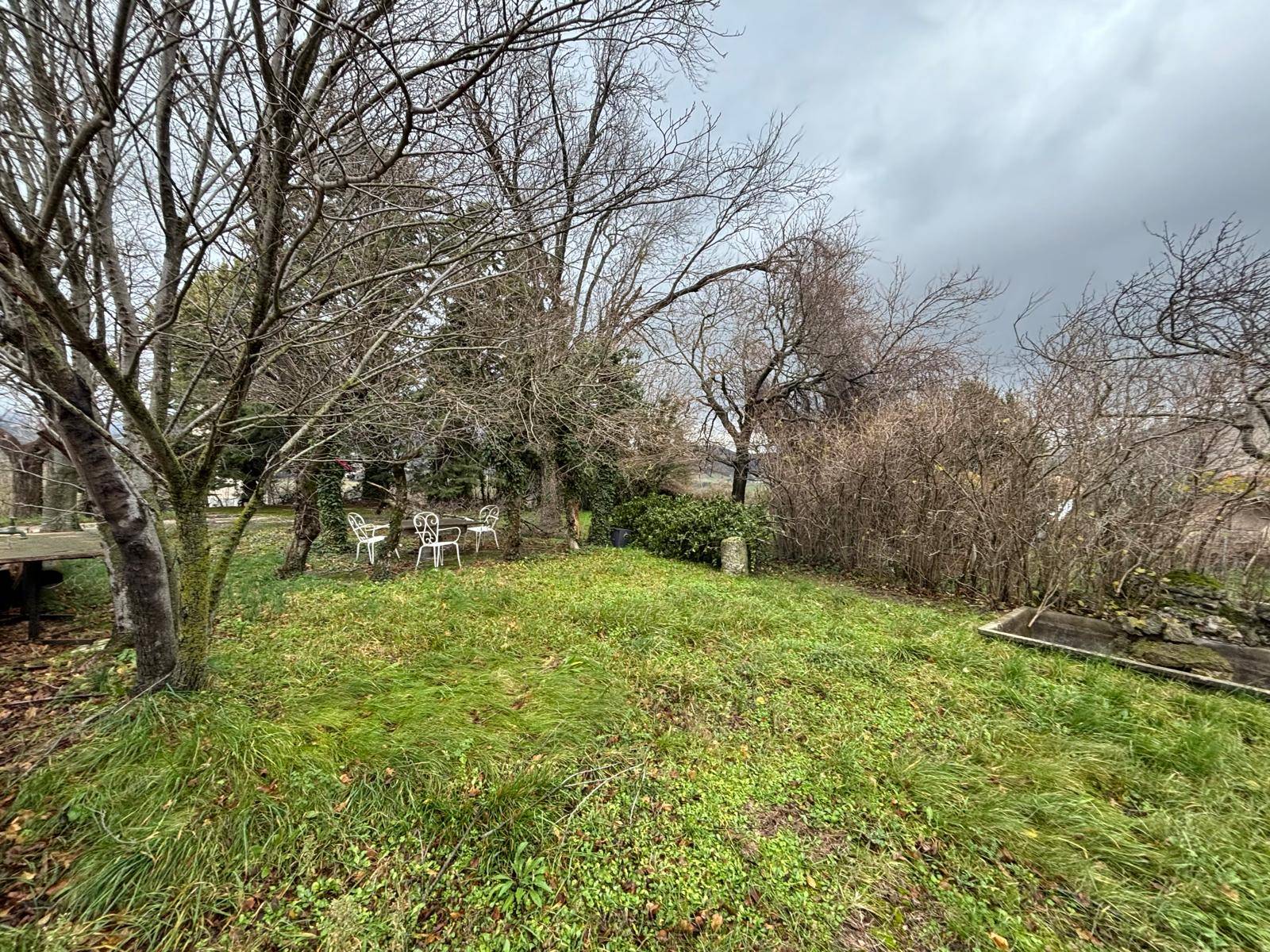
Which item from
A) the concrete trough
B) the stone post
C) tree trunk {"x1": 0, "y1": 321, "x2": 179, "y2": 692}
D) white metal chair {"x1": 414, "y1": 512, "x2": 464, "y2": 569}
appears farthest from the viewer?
the stone post

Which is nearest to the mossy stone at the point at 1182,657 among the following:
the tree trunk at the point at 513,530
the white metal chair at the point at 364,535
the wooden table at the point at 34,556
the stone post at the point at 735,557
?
the stone post at the point at 735,557

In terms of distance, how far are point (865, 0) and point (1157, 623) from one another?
5.87 metres

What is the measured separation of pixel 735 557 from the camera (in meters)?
7.20

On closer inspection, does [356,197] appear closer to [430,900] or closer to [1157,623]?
[430,900]

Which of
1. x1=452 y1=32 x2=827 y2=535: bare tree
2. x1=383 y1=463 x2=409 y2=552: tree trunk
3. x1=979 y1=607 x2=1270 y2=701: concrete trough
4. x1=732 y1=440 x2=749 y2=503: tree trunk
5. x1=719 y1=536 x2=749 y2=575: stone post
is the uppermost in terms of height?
x1=452 y1=32 x2=827 y2=535: bare tree

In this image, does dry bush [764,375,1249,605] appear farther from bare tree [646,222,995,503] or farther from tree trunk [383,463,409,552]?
tree trunk [383,463,409,552]

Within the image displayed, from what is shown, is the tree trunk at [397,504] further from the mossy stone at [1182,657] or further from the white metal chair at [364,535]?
the mossy stone at [1182,657]

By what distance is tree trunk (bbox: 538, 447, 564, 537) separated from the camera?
893cm

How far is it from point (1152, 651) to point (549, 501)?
8295 millimetres

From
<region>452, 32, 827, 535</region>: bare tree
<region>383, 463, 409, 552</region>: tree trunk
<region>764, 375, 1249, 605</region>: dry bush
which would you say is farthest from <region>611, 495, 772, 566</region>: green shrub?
<region>383, 463, 409, 552</region>: tree trunk

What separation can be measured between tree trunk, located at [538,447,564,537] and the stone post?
3540 mm

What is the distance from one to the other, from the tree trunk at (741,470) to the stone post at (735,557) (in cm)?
298

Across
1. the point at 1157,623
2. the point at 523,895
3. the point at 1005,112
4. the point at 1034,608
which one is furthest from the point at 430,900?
the point at 1005,112

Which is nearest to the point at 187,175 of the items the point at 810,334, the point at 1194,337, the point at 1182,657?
the point at 1182,657
